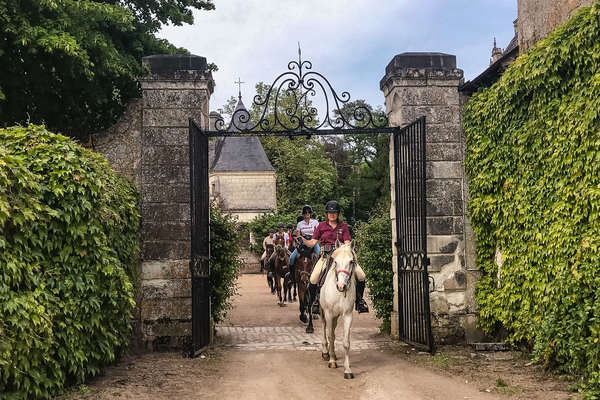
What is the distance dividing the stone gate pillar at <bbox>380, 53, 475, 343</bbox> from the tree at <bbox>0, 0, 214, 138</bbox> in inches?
160

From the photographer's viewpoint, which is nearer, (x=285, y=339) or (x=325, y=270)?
(x=325, y=270)

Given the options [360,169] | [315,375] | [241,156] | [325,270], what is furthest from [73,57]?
[360,169]

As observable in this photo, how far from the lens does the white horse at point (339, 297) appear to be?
7004mm

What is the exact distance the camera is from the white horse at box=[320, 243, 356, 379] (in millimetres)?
7004

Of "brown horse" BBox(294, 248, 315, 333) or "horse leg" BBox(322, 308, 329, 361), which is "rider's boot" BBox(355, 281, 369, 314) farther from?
"brown horse" BBox(294, 248, 315, 333)

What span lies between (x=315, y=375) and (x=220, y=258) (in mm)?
2842

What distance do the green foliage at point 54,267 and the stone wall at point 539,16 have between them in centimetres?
633

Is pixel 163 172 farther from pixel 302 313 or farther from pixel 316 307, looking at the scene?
pixel 302 313

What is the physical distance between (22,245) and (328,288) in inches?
145

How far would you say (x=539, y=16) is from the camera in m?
8.68

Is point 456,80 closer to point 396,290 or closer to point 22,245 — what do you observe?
point 396,290

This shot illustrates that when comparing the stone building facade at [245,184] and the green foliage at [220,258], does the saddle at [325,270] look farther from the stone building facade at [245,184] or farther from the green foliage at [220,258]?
the stone building facade at [245,184]

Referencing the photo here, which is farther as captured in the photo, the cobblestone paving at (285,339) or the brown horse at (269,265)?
the brown horse at (269,265)

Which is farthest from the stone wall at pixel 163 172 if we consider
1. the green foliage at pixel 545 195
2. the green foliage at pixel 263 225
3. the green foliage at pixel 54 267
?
the green foliage at pixel 263 225
